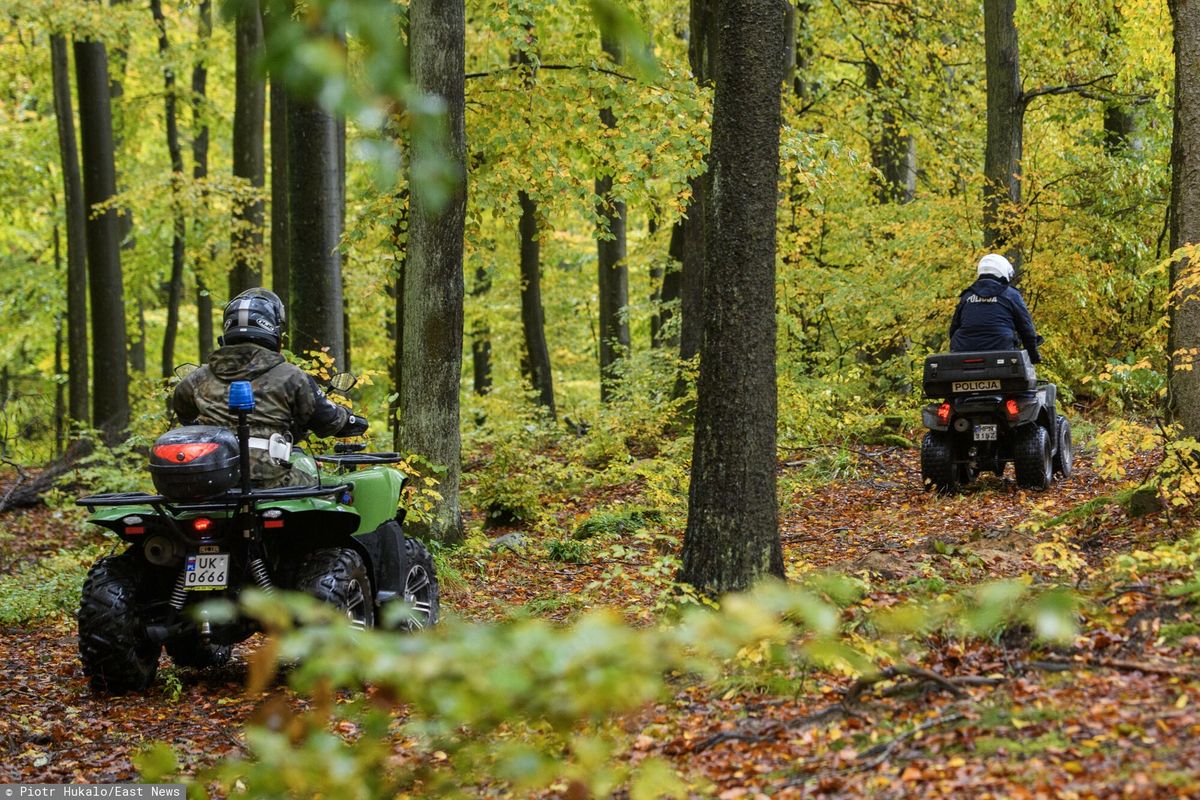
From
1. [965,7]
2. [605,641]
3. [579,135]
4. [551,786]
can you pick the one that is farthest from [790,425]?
[605,641]

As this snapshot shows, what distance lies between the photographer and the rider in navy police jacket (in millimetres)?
11320

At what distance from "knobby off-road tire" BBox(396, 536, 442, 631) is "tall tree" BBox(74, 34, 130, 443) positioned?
11511 mm

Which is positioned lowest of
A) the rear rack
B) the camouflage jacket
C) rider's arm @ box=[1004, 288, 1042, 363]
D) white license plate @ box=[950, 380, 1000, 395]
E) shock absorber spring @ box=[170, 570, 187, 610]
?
shock absorber spring @ box=[170, 570, 187, 610]

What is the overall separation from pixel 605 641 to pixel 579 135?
10.6 meters

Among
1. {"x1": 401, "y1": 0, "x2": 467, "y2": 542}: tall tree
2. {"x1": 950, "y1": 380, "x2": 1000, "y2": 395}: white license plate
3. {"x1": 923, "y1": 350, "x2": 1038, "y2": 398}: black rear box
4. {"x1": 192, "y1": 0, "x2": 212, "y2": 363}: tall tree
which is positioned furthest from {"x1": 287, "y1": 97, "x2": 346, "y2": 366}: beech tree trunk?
{"x1": 192, "y1": 0, "x2": 212, "y2": 363}: tall tree

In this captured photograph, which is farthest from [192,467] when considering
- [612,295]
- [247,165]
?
[612,295]

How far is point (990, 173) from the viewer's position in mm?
15547

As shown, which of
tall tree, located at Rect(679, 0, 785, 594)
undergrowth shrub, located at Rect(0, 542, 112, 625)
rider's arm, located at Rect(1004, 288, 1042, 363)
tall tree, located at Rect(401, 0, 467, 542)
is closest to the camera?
tall tree, located at Rect(679, 0, 785, 594)

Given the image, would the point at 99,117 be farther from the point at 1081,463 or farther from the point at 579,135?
the point at 1081,463

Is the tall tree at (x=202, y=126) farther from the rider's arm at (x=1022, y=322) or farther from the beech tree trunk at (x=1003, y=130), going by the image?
the rider's arm at (x=1022, y=322)

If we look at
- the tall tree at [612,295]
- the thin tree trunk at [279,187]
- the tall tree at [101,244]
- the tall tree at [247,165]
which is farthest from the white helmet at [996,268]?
the tall tree at [101,244]

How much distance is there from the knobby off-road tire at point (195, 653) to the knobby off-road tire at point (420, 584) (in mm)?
1189

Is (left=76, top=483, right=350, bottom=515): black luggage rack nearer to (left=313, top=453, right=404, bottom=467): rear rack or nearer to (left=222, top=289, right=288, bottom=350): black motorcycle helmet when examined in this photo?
(left=313, top=453, right=404, bottom=467): rear rack

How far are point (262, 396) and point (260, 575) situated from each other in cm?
102
